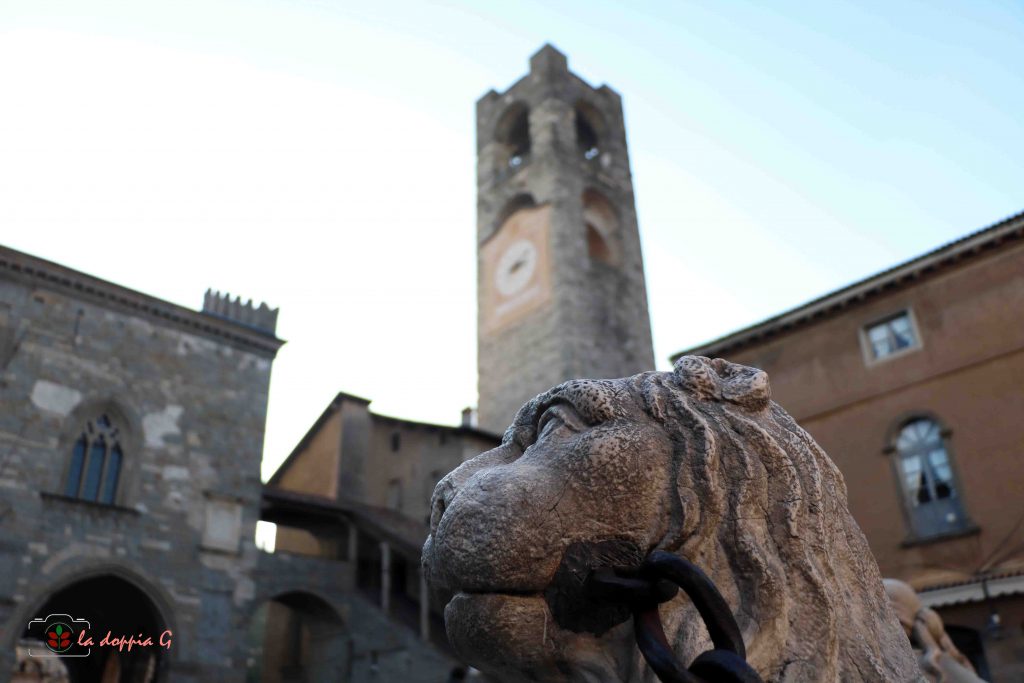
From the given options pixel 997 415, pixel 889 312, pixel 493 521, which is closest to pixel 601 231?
pixel 889 312

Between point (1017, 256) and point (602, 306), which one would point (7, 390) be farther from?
point (602, 306)

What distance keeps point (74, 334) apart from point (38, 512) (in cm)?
338

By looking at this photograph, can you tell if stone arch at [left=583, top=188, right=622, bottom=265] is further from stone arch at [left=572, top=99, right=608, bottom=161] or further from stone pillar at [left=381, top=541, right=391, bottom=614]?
stone pillar at [left=381, top=541, right=391, bottom=614]

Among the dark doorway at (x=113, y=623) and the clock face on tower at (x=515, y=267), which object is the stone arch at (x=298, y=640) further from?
the clock face on tower at (x=515, y=267)

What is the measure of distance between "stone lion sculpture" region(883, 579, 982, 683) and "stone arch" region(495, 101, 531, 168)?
104ft

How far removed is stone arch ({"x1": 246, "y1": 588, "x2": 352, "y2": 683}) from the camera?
18.5 metres

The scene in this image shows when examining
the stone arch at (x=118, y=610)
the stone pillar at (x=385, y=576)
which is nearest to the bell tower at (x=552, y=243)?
the stone pillar at (x=385, y=576)

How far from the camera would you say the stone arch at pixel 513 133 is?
35.2 m

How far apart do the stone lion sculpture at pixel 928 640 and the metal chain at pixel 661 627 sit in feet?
7.79

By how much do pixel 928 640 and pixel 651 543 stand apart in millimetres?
2576

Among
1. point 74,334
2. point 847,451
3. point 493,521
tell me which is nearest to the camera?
point 493,521

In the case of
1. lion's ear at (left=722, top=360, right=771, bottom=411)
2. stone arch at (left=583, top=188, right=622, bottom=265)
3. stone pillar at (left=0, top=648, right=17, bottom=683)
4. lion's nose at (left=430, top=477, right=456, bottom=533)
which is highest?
stone arch at (left=583, top=188, right=622, bottom=265)

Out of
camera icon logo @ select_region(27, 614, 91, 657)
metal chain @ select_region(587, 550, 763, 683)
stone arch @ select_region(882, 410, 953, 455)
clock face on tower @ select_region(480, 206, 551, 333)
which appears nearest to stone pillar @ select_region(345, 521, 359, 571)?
camera icon logo @ select_region(27, 614, 91, 657)

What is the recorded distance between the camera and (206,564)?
16.8 meters
